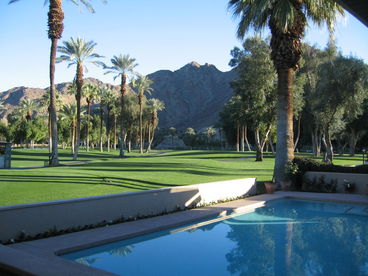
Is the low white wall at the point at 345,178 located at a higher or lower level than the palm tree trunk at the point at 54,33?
lower

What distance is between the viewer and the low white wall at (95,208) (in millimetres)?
8422

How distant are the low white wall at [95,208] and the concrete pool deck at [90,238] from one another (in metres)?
0.45

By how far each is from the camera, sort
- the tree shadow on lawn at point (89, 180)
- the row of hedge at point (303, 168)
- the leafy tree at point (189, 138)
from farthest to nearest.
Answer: the leafy tree at point (189, 138)
the row of hedge at point (303, 168)
the tree shadow on lawn at point (89, 180)

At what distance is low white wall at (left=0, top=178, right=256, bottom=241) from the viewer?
8422 millimetres

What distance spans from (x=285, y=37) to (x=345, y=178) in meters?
7.28

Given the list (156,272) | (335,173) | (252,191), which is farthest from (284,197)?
(156,272)

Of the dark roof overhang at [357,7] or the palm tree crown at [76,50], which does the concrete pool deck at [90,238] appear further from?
the palm tree crown at [76,50]

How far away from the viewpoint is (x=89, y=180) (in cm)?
1594

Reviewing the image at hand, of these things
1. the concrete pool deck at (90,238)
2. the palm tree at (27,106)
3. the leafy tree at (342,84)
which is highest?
the palm tree at (27,106)

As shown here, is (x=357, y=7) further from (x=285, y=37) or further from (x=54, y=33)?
(x=54, y=33)

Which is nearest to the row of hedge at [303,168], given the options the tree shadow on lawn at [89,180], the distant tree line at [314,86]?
the tree shadow on lawn at [89,180]

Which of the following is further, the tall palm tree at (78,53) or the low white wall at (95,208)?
the tall palm tree at (78,53)

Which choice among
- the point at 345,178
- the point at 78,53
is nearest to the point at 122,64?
the point at 78,53

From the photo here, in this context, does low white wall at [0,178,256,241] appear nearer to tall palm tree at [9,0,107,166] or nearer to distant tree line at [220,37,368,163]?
distant tree line at [220,37,368,163]
